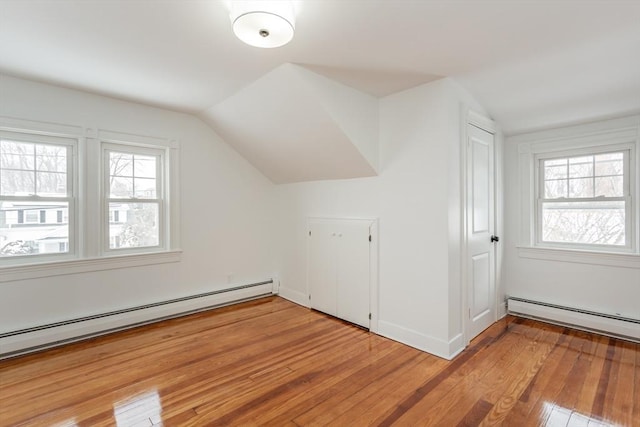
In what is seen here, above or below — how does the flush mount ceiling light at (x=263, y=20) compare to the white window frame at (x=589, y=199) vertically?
above

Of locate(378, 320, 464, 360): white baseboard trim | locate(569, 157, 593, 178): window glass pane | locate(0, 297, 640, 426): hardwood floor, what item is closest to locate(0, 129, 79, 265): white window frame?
locate(0, 297, 640, 426): hardwood floor

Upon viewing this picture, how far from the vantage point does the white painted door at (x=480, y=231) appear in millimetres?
2883

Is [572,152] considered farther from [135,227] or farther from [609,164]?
[135,227]

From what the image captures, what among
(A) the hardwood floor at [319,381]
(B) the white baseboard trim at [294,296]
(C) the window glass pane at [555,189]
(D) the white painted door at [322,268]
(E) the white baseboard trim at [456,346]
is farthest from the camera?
(B) the white baseboard trim at [294,296]

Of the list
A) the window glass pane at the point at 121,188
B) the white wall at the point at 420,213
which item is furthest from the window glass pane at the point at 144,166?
the white wall at the point at 420,213

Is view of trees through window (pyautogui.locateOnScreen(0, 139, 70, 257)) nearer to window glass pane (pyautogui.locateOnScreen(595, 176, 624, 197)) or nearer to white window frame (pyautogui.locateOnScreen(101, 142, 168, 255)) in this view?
white window frame (pyautogui.locateOnScreen(101, 142, 168, 255))

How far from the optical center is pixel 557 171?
3406 mm

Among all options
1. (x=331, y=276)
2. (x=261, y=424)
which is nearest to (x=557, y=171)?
(x=331, y=276)

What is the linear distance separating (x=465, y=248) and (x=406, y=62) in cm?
167

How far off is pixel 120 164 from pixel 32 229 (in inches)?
38.3

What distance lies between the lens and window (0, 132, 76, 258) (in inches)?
107

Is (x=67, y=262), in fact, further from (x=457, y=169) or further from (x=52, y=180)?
(x=457, y=169)

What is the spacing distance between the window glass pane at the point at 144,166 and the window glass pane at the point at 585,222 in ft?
14.8

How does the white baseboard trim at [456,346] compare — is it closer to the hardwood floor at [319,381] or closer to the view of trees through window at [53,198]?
the hardwood floor at [319,381]
